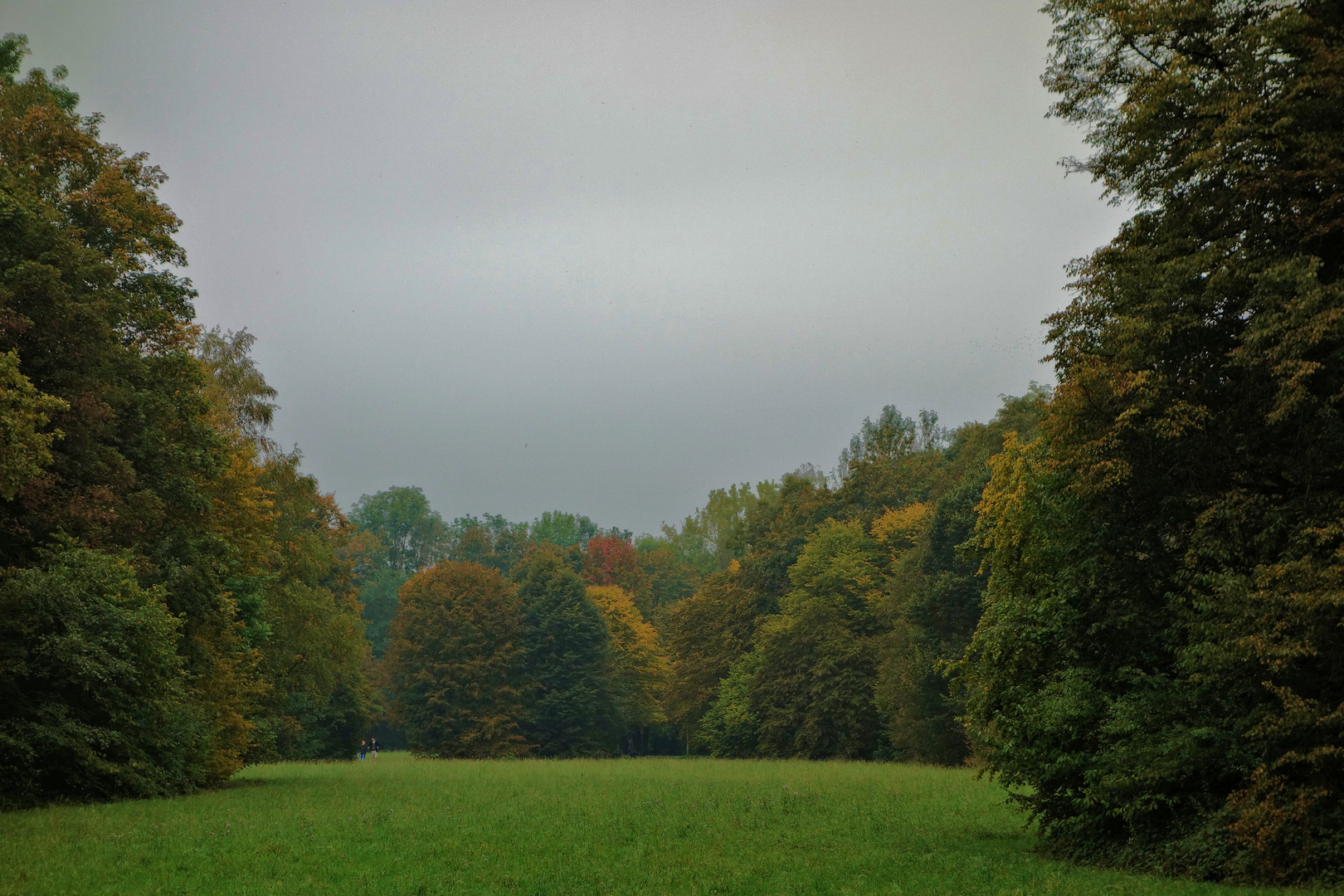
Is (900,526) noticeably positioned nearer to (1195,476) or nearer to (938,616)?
(938,616)

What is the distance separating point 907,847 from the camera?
17.9 meters

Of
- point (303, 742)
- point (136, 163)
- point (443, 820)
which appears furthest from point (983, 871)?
point (303, 742)

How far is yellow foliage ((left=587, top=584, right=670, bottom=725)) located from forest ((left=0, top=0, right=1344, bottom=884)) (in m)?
33.7

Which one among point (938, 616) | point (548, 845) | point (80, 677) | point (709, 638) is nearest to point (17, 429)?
point (80, 677)

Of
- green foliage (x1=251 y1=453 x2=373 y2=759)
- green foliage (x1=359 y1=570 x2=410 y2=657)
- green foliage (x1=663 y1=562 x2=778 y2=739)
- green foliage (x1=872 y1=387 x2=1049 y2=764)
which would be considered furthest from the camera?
green foliage (x1=359 y1=570 x2=410 y2=657)

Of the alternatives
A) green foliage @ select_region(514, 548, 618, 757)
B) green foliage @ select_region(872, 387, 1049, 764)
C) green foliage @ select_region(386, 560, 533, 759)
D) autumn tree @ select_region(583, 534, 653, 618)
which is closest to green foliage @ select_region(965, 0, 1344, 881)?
green foliage @ select_region(872, 387, 1049, 764)

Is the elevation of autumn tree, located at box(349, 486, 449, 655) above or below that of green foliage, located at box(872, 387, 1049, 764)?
above

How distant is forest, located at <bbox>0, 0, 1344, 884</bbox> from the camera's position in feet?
45.6

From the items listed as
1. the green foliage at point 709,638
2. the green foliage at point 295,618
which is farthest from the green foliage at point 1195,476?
the green foliage at point 709,638

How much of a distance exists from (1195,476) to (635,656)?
6397cm

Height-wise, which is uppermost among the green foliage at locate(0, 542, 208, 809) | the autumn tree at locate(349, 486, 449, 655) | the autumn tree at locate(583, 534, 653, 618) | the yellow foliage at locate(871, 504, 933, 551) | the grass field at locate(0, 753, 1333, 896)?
the autumn tree at locate(349, 486, 449, 655)

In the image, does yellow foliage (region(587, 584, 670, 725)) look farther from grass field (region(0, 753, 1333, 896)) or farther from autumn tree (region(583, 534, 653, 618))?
grass field (region(0, 753, 1333, 896))

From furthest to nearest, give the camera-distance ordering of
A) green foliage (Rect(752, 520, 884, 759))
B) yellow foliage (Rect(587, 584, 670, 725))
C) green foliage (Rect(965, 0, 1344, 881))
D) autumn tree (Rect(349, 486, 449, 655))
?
autumn tree (Rect(349, 486, 449, 655))
yellow foliage (Rect(587, 584, 670, 725))
green foliage (Rect(752, 520, 884, 759))
green foliage (Rect(965, 0, 1344, 881))

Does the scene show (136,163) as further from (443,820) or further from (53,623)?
(443,820)
